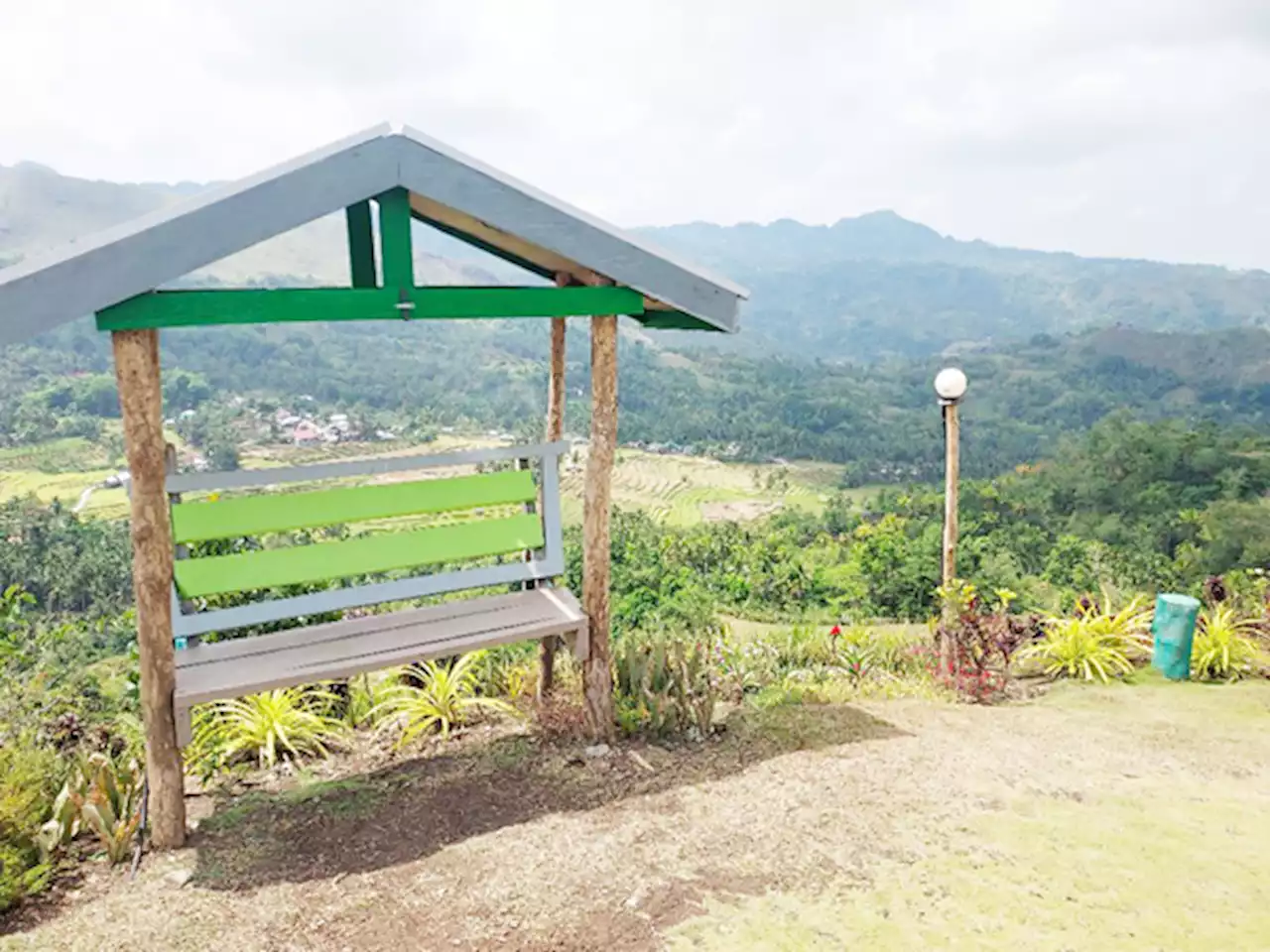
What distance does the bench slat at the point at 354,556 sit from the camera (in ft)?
12.4

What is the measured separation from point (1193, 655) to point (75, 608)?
41.5m

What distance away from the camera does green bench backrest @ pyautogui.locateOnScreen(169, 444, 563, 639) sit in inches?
148

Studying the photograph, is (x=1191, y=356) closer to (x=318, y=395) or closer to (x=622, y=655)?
(x=318, y=395)

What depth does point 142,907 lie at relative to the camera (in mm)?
2996

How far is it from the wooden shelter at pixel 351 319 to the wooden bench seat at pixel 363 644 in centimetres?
1

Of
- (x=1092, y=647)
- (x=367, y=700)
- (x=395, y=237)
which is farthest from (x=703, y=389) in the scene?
(x=395, y=237)

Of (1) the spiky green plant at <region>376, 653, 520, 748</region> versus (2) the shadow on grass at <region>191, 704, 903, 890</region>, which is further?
(1) the spiky green plant at <region>376, 653, 520, 748</region>

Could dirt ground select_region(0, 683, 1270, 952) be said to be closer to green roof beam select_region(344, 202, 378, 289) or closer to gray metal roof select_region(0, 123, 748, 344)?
gray metal roof select_region(0, 123, 748, 344)

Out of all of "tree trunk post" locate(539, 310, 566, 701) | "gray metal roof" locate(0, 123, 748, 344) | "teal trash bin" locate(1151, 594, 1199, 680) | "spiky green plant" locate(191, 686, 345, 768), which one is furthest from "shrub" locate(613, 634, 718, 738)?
"teal trash bin" locate(1151, 594, 1199, 680)

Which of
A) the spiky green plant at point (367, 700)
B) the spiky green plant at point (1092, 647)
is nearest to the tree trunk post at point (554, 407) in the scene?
the spiky green plant at point (367, 700)

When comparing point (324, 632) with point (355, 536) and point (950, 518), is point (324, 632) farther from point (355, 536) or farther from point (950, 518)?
point (950, 518)

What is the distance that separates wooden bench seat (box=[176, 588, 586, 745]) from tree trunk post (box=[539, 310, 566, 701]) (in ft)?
1.64

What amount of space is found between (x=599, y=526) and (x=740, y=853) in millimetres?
1512

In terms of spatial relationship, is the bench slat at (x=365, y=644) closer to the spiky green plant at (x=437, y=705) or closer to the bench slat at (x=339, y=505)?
the bench slat at (x=339, y=505)
